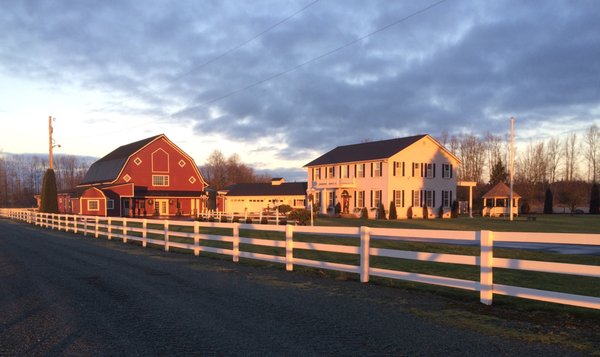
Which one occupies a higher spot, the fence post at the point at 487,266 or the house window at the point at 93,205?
the fence post at the point at 487,266

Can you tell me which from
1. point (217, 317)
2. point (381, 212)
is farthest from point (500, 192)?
point (217, 317)

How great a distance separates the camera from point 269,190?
62688mm

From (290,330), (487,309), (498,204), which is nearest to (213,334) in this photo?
(290,330)

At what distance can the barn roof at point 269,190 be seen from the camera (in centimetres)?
6056

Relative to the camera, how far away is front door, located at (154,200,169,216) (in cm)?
5803

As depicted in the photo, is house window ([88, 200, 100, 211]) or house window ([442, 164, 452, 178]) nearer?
house window ([442, 164, 452, 178])

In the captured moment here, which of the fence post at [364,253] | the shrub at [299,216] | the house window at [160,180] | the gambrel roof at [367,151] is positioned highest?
the gambrel roof at [367,151]

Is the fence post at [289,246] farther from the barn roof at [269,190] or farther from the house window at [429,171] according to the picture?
the barn roof at [269,190]

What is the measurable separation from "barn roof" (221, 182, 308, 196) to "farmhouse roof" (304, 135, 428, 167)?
7.02 metres

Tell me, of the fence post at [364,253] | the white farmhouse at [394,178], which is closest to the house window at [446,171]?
the white farmhouse at [394,178]

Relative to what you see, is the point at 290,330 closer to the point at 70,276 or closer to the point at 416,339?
the point at 416,339

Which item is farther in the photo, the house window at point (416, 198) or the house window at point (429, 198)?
the house window at point (429, 198)

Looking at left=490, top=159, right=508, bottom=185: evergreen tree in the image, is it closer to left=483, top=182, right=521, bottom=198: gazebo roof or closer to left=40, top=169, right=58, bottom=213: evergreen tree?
left=483, top=182, right=521, bottom=198: gazebo roof

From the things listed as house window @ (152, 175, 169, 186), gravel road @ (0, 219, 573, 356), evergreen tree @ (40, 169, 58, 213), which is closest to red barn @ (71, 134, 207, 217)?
house window @ (152, 175, 169, 186)
